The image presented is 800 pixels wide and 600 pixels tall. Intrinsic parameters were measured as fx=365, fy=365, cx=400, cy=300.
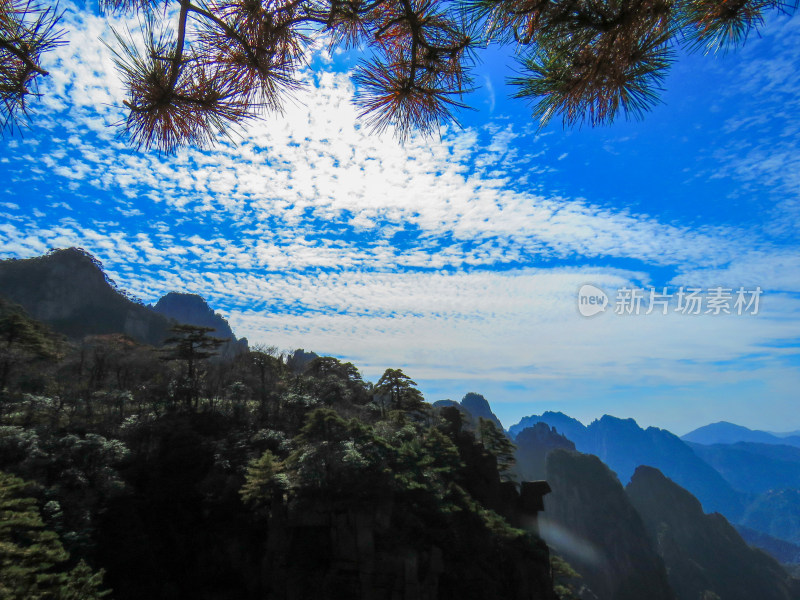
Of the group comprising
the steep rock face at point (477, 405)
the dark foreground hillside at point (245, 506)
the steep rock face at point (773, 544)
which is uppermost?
the dark foreground hillside at point (245, 506)

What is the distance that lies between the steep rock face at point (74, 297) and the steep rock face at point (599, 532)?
87012 mm

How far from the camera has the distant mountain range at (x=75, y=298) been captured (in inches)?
2427

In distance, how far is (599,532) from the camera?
74250 mm

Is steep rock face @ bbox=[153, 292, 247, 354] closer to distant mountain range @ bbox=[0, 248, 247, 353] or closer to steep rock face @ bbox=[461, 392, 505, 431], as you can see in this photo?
distant mountain range @ bbox=[0, 248, 247, 353]

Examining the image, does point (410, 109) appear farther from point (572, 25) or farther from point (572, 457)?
point (572, 457)

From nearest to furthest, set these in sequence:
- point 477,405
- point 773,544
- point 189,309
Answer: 1. point 189,309
2. point 477,405
3. point 773,544

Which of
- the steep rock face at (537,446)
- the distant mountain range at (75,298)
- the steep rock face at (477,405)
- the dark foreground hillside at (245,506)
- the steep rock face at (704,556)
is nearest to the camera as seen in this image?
the dark foreground hillside at (245,506)

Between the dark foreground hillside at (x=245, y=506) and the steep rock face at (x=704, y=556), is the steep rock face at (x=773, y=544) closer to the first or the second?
the steep rock face at (x=704, y=556)

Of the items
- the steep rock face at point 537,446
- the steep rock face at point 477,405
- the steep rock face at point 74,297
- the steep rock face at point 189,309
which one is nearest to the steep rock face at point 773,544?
the steep rock face at point 537,446

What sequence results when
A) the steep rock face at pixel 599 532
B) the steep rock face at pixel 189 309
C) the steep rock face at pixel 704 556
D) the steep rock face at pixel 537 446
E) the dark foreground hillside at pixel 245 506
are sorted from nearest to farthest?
the dark foreground hillside at pixel 245 506
the steep rock face at pixel 599 532
the steep rock face at pixel 704 556
the steep rock face at pixel 189 309
the steep rock face at pixel 537 446

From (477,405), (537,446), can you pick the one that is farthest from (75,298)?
(537,446)

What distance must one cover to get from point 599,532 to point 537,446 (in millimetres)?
59283

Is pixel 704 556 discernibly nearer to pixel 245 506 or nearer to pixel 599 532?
pixel 599 532

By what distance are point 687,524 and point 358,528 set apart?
366 ft
